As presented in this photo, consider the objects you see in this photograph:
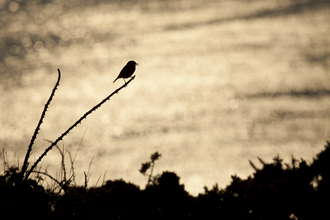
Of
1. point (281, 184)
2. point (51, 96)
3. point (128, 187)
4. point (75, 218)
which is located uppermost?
point (128, 187)

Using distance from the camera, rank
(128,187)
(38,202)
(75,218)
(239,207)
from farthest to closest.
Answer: (128,187), (239,207), (75,218), (38,202)

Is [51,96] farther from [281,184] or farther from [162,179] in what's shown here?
[162,179]

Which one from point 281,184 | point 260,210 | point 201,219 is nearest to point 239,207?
point 260,210

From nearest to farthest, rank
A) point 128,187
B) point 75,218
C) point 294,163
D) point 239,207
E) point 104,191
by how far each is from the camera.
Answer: point 75,218 < point 239,207 < point 294,163 < point 104,191 < point 128,187

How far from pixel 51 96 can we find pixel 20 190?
1658 mm

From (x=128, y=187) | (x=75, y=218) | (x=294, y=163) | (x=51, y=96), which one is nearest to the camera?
(x=51, y=96)

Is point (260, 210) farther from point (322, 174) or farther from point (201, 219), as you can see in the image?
point (322, 174)

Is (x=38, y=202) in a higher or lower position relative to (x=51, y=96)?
lower

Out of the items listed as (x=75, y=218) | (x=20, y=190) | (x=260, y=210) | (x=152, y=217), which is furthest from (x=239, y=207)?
(x=20, y=190)

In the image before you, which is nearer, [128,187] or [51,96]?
[51,96]

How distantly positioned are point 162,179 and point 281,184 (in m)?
12.8

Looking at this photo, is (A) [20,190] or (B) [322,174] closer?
(A) [20,190]

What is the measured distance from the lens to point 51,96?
161 inches

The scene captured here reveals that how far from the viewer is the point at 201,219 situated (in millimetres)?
26453
